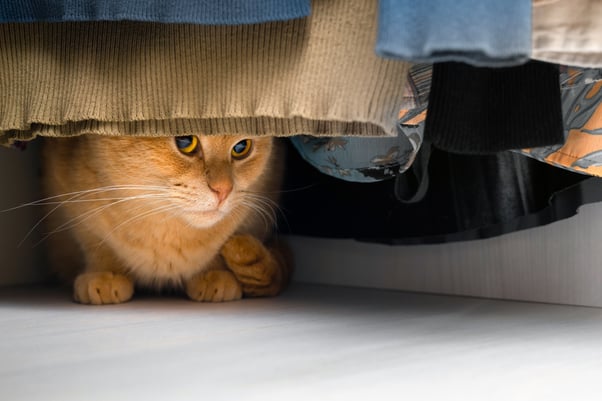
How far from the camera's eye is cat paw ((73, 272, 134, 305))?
155cm

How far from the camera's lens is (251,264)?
165 centimetres

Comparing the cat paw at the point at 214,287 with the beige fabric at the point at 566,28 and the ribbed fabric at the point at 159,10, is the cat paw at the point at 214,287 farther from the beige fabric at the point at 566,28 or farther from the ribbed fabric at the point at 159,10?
the beige fabric at the point at 566,28

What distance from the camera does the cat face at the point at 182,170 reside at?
1.44 m

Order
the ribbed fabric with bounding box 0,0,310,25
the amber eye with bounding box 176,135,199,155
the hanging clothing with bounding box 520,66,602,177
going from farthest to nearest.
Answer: the amber eye with bounding box 176,135,199,155, the hanging clothing with bounding box 520,66,602,177, the ribbed fabric with bounding box 0,0,310,25

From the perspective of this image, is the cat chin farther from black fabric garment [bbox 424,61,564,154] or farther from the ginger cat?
black fabric garment [bbox 424,61,564,154]

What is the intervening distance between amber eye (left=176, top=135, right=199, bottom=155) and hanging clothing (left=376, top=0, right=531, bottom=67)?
71cm

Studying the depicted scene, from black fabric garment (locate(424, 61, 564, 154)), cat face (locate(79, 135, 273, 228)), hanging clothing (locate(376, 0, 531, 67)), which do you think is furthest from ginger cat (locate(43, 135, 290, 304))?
hanging clothing (locate(376, 0, 531, 67))

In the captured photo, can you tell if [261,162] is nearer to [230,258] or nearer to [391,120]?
[230,258]

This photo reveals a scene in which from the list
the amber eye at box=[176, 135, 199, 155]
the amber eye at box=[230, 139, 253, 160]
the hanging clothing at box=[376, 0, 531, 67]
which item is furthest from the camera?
the amber eye at box=[230, 139, 253, 160]

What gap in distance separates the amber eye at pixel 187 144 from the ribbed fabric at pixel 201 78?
27 centimetres

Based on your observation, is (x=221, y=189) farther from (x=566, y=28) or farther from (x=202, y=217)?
(x=566, y=28)

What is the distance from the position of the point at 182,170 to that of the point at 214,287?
1.03ft

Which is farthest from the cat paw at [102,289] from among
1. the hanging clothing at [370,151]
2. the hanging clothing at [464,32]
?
the hanging clothing at [464,32]

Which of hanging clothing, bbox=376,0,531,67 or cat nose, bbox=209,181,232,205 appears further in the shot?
cat nose, bbox=209,181,232,205
